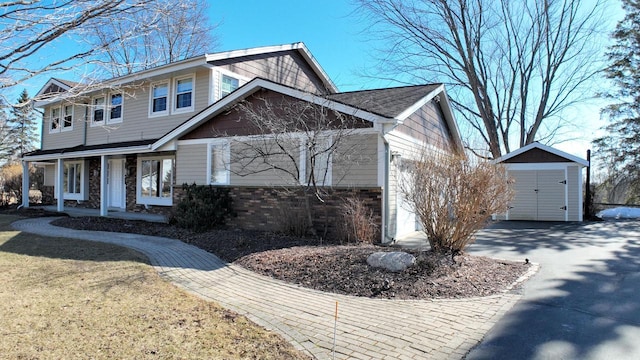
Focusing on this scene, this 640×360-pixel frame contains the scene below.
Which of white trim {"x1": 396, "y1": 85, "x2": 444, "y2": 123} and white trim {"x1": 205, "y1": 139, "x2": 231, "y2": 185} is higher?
white trim {"x1": 396, "y1": 85, "x2": 444, "y2": 123}

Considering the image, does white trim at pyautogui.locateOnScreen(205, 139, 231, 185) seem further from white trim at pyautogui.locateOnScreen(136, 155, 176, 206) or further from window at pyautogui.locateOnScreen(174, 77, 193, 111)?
white trim at pyautogui.locateOnScreen(136, 155, 176, 206)

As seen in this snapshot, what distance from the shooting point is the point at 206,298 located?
5.57m

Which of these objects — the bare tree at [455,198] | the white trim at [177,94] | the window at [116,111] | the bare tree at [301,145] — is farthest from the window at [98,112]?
the bare tree at [455,198]

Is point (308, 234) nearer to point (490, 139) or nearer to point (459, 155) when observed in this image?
point (459, 155)

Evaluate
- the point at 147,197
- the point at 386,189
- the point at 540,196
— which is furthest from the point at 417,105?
the point at 147,197

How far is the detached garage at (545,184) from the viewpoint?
1588 cm

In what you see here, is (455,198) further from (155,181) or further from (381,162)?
(155,181)

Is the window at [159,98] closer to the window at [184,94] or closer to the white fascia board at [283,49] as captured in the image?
the window at [184,94]

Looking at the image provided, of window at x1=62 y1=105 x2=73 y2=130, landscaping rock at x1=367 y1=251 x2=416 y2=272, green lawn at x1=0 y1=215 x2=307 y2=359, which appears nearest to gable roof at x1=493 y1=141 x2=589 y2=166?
landscaping rock at x1=367 y1=251 x2=416 y2=272

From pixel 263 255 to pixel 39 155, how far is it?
16669 millimetres

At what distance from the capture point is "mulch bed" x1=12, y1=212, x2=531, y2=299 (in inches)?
236

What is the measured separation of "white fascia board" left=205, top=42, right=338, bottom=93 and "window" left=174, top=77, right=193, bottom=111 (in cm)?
183

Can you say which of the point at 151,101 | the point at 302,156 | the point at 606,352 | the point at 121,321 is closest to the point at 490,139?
the point at 302,156

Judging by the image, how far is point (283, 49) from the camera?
55.7 feet
